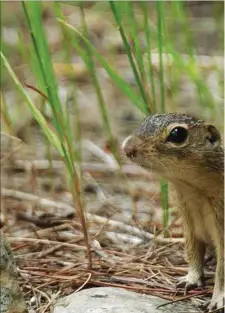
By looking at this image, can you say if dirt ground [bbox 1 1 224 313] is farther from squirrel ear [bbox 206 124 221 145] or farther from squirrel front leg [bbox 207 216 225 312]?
squirrel ear [bbox 206 124 221 145]

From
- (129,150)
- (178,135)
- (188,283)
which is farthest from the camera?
(188,283)

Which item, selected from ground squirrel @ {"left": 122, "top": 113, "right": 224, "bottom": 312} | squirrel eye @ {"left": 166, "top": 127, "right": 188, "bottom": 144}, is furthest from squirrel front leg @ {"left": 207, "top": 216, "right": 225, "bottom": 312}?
squirrel eye @ {"left": 166, "top": 127, "right": 188, "bottom": 144}

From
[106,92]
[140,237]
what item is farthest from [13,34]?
[140,237]

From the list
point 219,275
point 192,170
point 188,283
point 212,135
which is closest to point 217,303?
point 219,275

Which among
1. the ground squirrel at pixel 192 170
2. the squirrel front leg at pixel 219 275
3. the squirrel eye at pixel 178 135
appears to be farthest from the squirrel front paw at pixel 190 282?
the squirrel eye at pixel 178 135

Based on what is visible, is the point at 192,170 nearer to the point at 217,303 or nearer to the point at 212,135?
the point at 212,135

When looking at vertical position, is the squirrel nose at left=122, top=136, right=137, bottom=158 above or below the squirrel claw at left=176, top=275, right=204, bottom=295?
above

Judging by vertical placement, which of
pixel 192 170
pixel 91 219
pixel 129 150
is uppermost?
pixel 129 150
